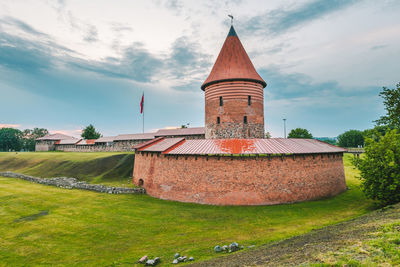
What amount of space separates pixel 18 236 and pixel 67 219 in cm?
248

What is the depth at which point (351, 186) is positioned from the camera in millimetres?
20078

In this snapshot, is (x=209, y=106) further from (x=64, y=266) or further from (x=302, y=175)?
(x=64, y=266)

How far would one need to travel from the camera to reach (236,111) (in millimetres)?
20438

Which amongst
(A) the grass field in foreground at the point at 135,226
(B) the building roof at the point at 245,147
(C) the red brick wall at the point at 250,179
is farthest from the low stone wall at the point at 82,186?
(B) the building roof at the point at 245,147

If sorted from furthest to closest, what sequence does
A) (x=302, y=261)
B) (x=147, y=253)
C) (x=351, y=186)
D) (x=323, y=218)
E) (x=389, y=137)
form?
(x=351, y=186), (x=389, y=137), (x=323, y=218), (x=147, y=253), (x=302, y=261)

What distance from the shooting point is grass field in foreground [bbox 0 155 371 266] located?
9062mm

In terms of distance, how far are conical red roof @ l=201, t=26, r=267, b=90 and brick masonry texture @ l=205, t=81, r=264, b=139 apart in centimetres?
54

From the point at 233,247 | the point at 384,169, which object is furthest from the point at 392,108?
the point at 233,247

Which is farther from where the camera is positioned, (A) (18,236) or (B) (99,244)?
(A) (18,236)

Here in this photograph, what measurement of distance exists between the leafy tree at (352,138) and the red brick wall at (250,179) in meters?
67.4

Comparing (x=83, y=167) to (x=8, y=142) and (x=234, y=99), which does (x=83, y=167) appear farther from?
(x=8, y=142)

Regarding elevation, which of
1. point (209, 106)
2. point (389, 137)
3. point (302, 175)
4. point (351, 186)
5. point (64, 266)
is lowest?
point (64, 266)

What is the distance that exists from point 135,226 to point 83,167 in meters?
21.7

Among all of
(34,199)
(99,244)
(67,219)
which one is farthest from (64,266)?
(34,199)
